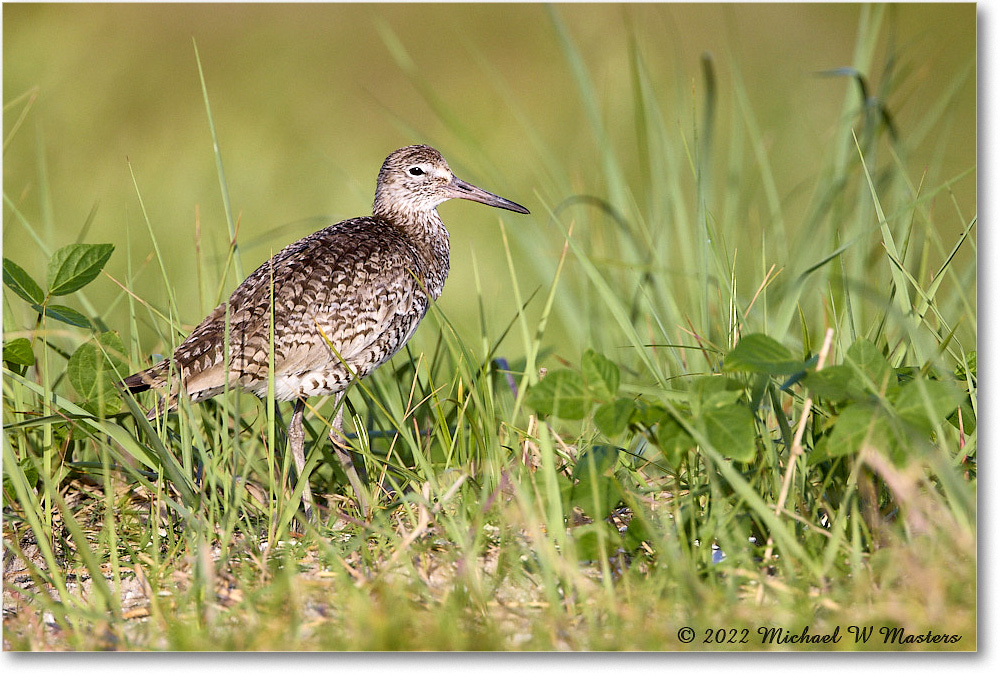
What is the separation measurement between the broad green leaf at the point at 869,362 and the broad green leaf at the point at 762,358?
275 millimetres

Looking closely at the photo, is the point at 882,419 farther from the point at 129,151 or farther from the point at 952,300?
the point at 129,151

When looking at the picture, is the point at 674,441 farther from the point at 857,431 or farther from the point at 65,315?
the point at 65,315

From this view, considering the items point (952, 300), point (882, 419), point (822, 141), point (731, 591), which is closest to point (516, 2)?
point (822, 141)

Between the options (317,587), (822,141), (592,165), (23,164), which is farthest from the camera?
(592,165)

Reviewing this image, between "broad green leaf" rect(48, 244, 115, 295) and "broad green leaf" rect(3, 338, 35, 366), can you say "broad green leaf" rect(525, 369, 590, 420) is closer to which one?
"broad green leaf" rect(48, 244, 115, 295)

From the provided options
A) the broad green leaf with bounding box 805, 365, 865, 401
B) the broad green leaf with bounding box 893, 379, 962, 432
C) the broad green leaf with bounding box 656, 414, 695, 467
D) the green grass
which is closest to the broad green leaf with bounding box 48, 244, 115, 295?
the green grass

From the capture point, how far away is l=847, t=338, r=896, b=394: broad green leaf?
3.04m

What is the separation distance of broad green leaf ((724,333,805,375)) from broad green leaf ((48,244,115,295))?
97.8 inches

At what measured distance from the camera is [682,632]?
2.79 meters

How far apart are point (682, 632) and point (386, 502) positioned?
1.36m

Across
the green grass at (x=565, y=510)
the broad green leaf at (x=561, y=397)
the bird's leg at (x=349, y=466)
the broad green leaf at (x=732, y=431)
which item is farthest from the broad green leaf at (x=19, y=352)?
the broad green leaf at (x=732, y=431)

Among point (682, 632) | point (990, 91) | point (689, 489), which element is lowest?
point (682, 632)

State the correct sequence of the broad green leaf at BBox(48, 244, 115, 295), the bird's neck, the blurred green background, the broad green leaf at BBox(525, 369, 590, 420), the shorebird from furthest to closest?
the bird's neck < the blurred green background < the shorebird < the broad green leaf at BBox(48, 244, 115, 295) < the broad green leaf at BBox(525, 369, 590, 420)

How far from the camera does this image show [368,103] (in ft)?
20.3
